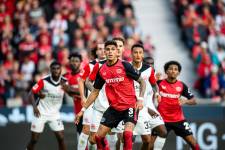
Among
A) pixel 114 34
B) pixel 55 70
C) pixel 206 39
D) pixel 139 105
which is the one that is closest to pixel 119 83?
pixel 139 105

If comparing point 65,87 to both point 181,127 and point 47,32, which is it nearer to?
point 181,127

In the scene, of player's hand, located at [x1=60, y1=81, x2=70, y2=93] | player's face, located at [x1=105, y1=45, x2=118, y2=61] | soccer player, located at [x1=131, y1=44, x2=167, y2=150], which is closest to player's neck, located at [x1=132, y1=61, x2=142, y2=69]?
soccer player, located at [x1=131, y1=44, x2=167, y2=150]

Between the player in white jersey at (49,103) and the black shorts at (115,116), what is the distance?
3097 millimetres

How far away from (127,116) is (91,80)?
60.6 inches

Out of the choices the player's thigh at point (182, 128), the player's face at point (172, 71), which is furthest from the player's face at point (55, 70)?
the player's thigh at point (182, 128)

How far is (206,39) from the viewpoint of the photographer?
29062mm

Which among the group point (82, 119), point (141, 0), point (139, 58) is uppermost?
point (141, 0)

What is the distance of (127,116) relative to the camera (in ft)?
57.7


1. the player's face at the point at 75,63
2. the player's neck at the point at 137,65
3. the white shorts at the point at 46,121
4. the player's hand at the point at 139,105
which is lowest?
the white shorts at the point at 46,121

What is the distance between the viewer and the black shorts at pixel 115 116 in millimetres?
17578

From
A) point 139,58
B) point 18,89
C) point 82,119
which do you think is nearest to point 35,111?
point 82,119

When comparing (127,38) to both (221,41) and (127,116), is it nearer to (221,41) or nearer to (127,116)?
(221,41)

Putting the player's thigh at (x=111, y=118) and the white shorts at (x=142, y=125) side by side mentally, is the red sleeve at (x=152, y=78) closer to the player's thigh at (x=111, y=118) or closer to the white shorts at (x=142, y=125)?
the white shorts at (x=142, y=125)

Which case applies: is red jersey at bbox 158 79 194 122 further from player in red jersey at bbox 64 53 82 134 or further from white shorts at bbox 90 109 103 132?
player in red jersey at bbox 64 53 82 134
